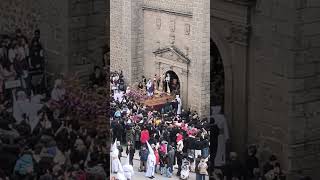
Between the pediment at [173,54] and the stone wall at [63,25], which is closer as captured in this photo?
the stone wall at [63,25]

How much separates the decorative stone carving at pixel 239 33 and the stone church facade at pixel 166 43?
12.2m

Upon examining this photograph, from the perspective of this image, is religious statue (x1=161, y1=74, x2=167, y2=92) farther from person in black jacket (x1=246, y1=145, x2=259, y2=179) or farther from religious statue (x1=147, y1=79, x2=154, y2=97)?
person in black jacket (x1=246, y1=145, x2=259, y2=179)

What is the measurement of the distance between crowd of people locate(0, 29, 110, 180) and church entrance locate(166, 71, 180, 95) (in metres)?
13.3

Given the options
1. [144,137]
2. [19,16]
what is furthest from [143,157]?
[19,16]

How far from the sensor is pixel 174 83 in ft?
86.1

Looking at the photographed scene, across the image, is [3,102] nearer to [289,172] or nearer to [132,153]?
[289,172]

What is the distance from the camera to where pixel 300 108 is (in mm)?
12555

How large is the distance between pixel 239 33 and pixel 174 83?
13.7 m

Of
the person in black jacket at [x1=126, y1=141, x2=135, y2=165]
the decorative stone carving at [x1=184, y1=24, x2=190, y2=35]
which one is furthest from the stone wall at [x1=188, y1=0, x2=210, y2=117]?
the person in black jacket at [x1=126, y1=141, x2=135, y2=165]

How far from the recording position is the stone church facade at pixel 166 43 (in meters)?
25.4

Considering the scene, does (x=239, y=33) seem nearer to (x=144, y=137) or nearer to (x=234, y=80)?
(x=234, y=80)

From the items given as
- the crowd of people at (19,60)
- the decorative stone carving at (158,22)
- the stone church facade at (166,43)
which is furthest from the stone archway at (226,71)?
the decorative stone carving at (158,22)

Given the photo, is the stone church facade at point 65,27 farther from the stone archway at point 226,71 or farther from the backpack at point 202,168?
the backpack at point 202,168

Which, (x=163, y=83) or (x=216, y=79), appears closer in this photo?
(x=216, y=79)
